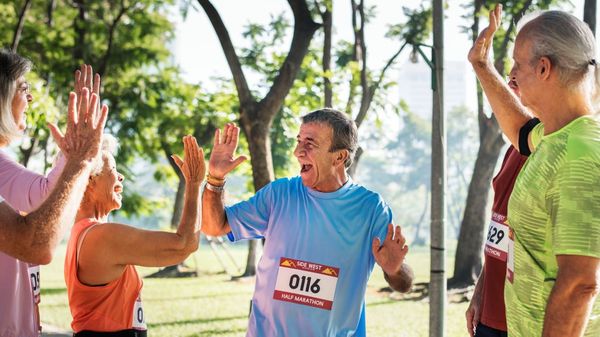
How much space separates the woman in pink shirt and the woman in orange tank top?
0.69 ft

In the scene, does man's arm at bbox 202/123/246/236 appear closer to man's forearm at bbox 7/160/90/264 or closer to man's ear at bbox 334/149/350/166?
man's ear at bbox 334/149/350/166

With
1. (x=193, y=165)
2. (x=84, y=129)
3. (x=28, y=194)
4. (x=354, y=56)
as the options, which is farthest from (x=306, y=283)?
(x=354, y=56)

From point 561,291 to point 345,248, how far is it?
1740 millimetres

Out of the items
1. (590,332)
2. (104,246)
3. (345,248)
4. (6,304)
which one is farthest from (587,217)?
(6,304)

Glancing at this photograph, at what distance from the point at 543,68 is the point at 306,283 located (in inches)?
66.6

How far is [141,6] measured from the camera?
21.9 metres

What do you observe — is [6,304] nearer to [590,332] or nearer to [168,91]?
[590,332]

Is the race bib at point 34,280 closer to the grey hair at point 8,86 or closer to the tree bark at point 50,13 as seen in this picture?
the grey hair at point 8,86

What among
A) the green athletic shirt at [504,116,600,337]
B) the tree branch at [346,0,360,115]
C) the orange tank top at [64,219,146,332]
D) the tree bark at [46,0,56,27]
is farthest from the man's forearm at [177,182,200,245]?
the tree bark at [46,0,56,27]

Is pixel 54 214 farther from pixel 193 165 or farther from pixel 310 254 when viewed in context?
pixel 310 254

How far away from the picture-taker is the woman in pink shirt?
248cm

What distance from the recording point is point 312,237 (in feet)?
13.1

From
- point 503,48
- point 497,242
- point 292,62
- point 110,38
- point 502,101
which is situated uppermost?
point 110,38

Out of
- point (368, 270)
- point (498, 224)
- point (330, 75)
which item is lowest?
point (368, 270)
